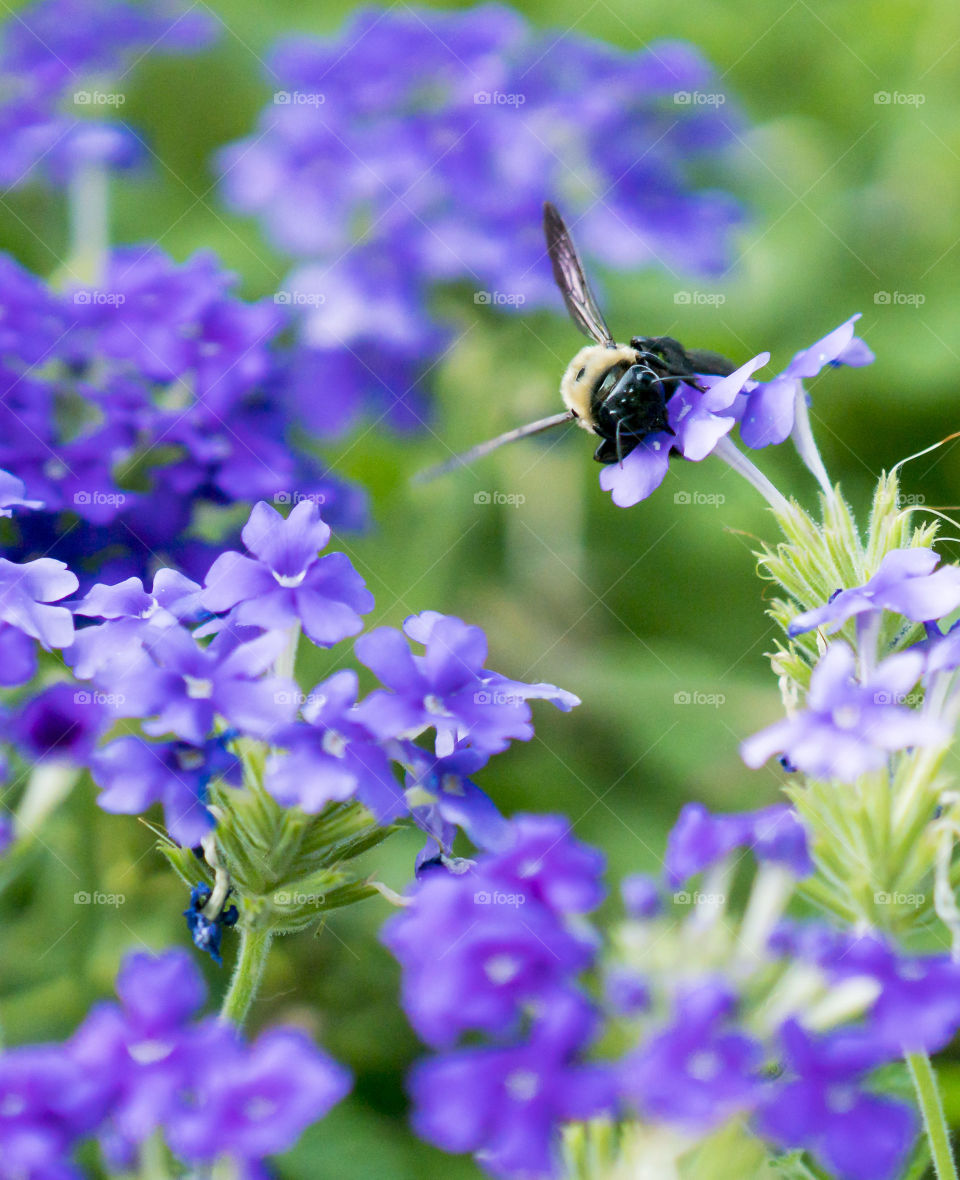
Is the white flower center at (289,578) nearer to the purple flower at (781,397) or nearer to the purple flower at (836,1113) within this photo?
the purple flower at (781,397)

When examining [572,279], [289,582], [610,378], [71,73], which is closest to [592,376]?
Result: [610,378]

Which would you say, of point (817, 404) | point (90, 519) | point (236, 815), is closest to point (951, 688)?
point (236, 815)

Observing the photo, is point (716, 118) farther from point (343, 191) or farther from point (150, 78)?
point (150, 78)
